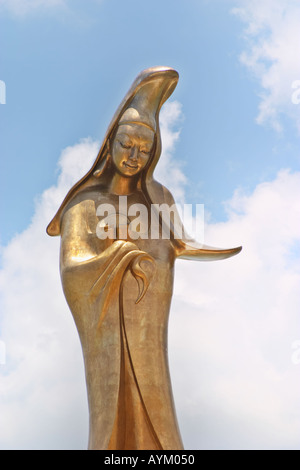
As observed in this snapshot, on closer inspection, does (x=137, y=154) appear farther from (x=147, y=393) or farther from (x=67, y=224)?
(x=147, y=393)

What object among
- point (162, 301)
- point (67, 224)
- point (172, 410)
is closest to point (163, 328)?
point (162, 301)

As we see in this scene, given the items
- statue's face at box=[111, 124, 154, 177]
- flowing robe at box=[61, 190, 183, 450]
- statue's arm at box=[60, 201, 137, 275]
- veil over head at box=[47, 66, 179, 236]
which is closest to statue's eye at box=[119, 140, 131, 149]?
statue's face at box=[111, 124, 154, 177]

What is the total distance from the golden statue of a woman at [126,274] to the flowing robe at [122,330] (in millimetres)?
10

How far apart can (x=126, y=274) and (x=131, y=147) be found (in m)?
1.52

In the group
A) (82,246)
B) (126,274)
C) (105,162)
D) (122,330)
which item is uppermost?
(105,162)

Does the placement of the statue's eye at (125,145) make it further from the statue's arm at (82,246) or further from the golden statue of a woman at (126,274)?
the statue's arm at (82,246)

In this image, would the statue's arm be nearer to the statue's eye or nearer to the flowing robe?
the flowing robe

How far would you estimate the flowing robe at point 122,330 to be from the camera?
7875 millimetres

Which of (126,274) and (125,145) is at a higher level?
(125,145)

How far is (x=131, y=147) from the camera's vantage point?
Answer: 350 inches

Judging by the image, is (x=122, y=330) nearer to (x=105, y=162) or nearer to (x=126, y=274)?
(x=126, y=274)

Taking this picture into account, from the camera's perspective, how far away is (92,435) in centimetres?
790

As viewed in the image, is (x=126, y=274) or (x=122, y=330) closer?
(x=122, y=330)

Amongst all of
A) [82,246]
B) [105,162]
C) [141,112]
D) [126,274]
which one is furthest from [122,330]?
[141,112]
